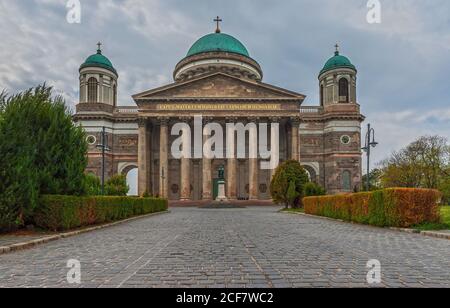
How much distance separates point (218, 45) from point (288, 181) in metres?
35.0

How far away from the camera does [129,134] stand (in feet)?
180

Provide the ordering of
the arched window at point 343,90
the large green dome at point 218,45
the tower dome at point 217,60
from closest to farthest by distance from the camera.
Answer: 1. the arched window at point 343,90
2. the tower dome at point 217,60
3. the large green dome at point 218,45

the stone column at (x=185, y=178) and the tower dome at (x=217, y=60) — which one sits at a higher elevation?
the tower dome at (x=217, y=60)

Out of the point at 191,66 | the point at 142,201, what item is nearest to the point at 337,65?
the point at 191,66

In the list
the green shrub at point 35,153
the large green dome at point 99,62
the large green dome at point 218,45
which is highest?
the large green dome at point 218,45

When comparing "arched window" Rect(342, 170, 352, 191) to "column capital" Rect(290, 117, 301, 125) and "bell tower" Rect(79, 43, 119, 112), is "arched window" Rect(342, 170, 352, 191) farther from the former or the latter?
"bell tower" Rect(79, 43, 119, 112)

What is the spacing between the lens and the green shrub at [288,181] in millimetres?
30844

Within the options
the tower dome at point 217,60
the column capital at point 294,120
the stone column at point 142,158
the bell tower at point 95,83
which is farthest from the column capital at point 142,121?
the column capital at point 294,120

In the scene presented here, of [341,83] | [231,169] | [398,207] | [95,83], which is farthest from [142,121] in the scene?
[398,207]

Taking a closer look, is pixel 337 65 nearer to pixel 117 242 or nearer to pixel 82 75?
pixel 82 75

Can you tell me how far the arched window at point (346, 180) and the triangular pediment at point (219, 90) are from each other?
12359 millimetres

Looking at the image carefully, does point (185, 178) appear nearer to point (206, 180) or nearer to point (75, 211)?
point (206, 180)

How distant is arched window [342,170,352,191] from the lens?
52781mm

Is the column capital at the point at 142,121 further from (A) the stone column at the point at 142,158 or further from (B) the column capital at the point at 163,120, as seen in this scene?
(B) the column capital at the point at 163,120
